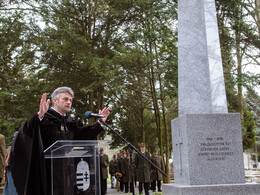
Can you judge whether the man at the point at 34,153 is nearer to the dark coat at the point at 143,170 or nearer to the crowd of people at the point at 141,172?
the crowd of people at the point at 141,172

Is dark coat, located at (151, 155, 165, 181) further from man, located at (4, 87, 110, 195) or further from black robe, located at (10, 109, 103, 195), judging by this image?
black robe, located at (10, 109, 103, 195)

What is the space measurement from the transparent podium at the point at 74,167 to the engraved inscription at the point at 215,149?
1866 mm

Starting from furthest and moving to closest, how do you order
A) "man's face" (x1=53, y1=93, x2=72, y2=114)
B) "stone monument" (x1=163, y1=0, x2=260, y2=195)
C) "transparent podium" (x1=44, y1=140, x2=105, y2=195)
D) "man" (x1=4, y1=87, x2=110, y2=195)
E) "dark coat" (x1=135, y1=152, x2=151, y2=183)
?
"dark coat" (x1=135, y1=152, x2=151, y2=183)
"stone monument" (x1=163, y1=0, x2=260, y2=195)
"man's face" (x1=53, y1=93, x2=72, y2=114)
"man" (x1=4, y1=87, x2=110, y2=195)
"transparent podium" (x1=44, y1=140, x2=105, y2=195)

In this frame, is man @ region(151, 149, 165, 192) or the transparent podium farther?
man @ region(151, 149, 165, 192)

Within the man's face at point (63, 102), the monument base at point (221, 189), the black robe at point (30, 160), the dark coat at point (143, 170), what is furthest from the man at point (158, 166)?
the black robe at point (30, 160)

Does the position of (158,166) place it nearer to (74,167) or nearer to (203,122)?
(203,122)

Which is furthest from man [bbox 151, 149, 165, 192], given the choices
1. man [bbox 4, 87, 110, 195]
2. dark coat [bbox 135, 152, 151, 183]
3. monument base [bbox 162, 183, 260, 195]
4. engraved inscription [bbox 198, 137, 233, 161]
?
man [bbox 4, 87, 110, 195]

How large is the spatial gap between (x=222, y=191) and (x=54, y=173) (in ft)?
8.26

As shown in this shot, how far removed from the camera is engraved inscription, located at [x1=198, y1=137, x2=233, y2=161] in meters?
4.89

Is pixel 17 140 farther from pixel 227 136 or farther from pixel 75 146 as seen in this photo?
pixel 227 136

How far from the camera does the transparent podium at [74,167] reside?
3.51m

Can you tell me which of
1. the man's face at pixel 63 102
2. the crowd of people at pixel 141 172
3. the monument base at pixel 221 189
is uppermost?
the man's face at pixel 63 102

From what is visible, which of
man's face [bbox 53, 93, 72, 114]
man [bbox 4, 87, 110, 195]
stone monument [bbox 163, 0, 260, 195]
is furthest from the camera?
stone monument [bbox 163, 0, 260, 195]

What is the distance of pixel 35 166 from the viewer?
Answer: 4.09m
